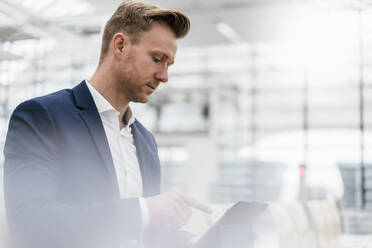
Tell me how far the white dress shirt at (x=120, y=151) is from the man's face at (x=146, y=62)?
70 mm

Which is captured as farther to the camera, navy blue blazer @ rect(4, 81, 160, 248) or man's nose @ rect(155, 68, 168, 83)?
man's nose @ rect(155, 68, 168, 83)

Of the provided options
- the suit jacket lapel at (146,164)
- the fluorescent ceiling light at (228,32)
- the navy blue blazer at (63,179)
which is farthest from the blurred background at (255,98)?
the navy blue blazer at (63,179)

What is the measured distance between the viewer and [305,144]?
458 inches

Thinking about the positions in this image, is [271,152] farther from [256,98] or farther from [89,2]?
[89,2]

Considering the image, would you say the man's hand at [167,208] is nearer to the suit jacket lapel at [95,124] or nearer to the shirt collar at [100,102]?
Answer: the suit jacket lapel at [95,124]

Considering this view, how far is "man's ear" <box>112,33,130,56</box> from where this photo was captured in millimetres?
1360

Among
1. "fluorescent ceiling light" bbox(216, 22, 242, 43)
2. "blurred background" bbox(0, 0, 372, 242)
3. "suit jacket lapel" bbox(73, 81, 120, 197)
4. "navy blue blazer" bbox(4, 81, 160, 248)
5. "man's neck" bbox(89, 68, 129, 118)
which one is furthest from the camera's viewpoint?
"fluorescent ceiling light" bbox(216, 22, 242, 43)

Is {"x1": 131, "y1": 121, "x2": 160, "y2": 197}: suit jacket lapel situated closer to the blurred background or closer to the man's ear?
the man's ear

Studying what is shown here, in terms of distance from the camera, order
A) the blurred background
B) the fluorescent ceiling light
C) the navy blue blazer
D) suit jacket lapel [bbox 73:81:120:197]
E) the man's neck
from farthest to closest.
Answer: the fluorescent ceiling light < the blurred background < the man's neck < suit jacket lapel [bbox 73:81:120:197] < the navy blue blazer

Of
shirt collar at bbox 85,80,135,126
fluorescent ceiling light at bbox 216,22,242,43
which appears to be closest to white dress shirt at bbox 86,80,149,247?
shirt collar at bbox 85,80,135,126

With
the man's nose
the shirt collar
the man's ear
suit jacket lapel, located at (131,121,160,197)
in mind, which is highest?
the man's ear

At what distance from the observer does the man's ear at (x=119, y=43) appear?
1360 mm

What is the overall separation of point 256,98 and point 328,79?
170 cm

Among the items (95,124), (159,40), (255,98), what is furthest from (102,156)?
(255,98)
